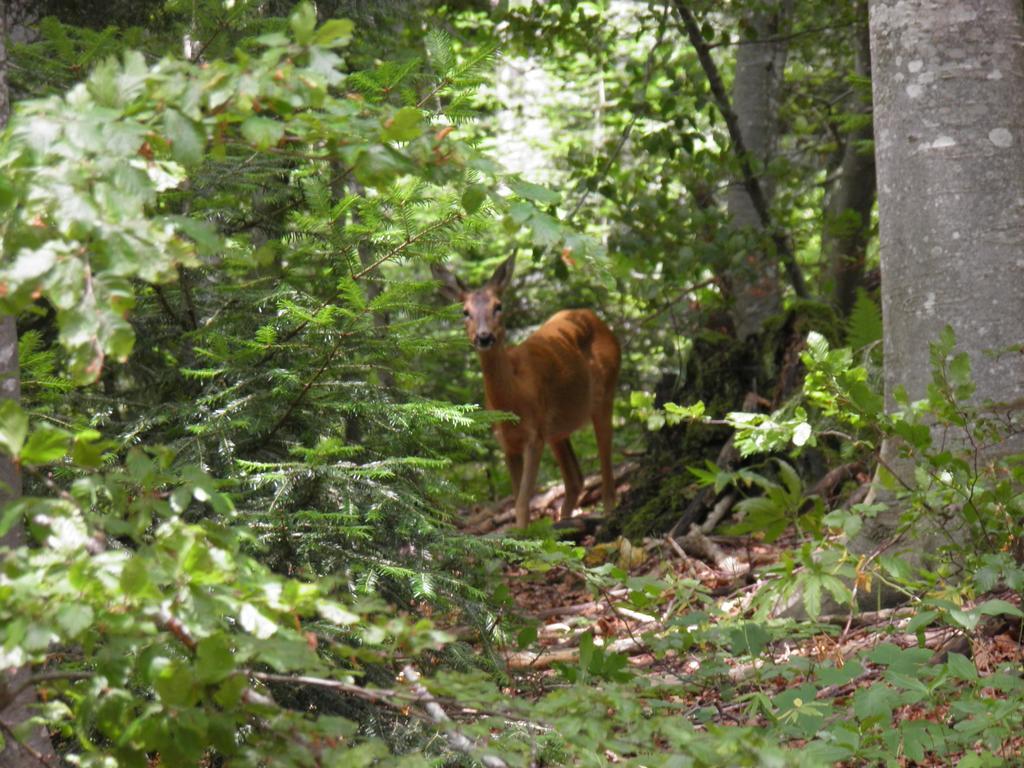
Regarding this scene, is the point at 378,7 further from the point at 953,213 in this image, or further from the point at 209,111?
the point at 209,111

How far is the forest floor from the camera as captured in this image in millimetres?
4152

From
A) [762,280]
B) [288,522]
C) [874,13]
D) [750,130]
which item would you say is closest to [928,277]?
[874,13]

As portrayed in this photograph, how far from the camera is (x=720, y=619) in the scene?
14.4ft

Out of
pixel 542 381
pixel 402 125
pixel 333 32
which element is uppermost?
pixel 333 32

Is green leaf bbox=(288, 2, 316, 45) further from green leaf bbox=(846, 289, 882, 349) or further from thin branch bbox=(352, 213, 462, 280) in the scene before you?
green leaf bbox=(846, 289, 882, 349)

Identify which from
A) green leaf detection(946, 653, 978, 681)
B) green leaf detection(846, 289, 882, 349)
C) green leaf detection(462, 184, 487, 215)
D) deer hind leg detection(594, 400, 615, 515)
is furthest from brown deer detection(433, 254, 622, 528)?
green leaf detection(462, 184, 487, 215)

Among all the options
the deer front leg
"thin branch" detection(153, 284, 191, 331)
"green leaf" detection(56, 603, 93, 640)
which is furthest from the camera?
the deer front leg

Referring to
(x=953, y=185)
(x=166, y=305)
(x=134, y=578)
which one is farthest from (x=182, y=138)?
(x=953, y=185)

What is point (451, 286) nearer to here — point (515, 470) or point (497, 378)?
point (497, 378)

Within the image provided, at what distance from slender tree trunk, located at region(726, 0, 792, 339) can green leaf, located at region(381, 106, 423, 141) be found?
795 cm

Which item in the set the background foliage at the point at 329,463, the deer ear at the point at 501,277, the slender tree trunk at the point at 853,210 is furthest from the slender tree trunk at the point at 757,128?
the deer ear at the point at 501,277

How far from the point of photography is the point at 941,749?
361cm

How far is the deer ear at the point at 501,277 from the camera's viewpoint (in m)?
9.46

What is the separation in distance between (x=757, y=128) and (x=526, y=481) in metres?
3.64
